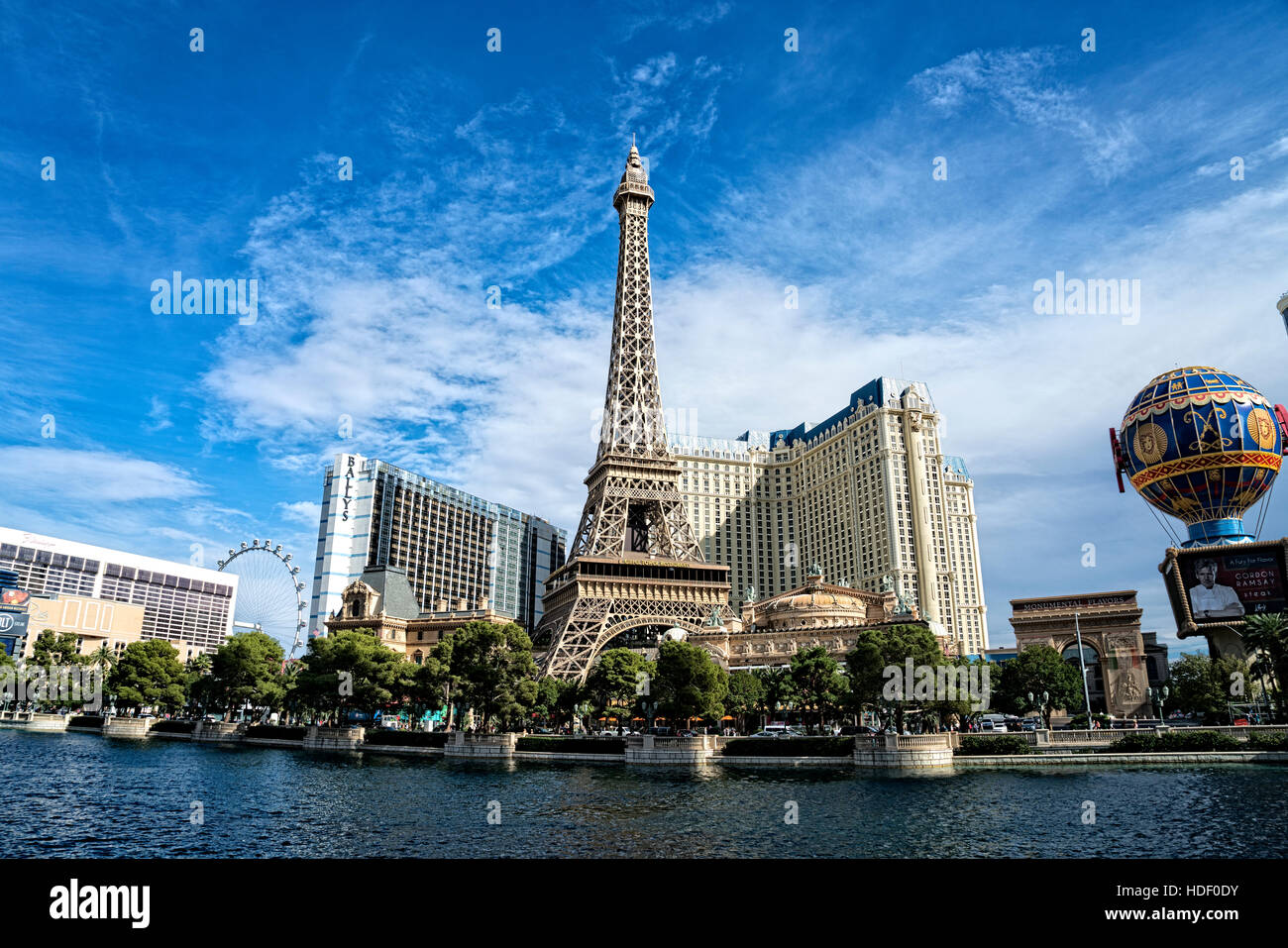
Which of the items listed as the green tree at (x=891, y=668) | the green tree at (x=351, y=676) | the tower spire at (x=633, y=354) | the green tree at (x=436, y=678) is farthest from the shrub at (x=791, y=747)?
the tower spire at (x=633, y=354)

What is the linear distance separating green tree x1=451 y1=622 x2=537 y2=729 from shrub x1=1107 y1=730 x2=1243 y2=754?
51.6m

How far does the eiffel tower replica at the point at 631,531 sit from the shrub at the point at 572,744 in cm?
1775

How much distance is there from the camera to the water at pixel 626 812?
29.4 meters

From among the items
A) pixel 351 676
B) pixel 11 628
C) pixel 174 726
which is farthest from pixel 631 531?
pixel 11 628

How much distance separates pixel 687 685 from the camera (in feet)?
240

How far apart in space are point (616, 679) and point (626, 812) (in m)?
46.7

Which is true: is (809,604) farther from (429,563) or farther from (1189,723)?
(429,563)

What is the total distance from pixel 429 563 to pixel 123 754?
112 m

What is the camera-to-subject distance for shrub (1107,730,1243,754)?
5962 cm

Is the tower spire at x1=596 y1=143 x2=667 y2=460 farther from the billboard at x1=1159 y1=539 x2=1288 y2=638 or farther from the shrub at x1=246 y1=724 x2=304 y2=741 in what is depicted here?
the billboard at x1=1159 y1=539 x2=1288 y2=638

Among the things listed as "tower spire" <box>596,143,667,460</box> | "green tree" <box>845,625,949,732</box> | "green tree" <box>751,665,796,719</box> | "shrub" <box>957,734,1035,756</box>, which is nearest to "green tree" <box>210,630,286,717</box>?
"tower spire" <box>596,143,667,460</box>

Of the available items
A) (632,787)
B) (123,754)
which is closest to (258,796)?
(632,787)
